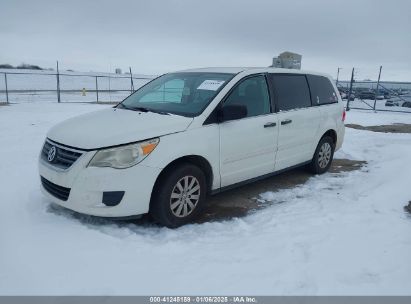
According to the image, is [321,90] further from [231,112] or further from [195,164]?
[195,164]

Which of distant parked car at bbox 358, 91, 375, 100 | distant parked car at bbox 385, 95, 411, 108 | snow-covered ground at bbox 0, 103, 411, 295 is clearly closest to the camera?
snow-covered ground at bbox 0, 103, 411, 295

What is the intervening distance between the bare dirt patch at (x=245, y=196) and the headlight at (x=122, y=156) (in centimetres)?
121

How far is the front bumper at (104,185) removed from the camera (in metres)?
3.58

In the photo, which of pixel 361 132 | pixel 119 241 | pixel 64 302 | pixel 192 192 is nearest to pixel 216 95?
pixel 192 192

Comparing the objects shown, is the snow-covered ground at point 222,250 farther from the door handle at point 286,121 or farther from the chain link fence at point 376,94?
the chain link fence at point 376,94

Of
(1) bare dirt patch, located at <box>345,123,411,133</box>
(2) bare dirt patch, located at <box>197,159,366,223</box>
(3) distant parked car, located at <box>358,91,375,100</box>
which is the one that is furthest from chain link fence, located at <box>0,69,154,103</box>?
(3) distant parked car, located at <box>358,91,375,100</box>

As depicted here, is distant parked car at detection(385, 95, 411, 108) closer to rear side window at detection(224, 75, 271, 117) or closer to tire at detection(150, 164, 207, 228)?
rear side window at detection(224, 75, 271, 117)

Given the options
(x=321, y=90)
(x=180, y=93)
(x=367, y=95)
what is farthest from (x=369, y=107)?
(x=180, y=93)

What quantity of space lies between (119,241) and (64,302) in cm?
94

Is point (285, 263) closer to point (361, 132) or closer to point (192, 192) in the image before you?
point (192, 192)

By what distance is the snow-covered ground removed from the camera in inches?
115

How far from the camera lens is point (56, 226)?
378cm

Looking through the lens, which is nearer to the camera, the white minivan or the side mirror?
the white minivan

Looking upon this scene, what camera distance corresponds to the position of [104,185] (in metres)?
3.59
